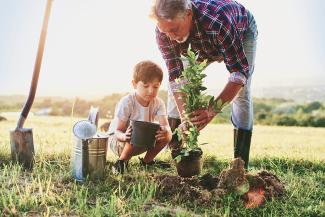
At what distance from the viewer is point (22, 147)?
4438 mm

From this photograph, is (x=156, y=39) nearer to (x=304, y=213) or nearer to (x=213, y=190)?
(x=213, y=190)

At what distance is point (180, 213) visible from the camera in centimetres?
315

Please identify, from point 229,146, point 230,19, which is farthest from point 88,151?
point 229,146

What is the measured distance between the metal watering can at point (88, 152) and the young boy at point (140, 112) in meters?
0.25

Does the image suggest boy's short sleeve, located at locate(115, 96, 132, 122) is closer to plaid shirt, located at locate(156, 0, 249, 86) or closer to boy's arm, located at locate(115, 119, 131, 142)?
boy's arm, located at locate(115, 119, 131, 142)

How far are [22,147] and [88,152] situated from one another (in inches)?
32.4

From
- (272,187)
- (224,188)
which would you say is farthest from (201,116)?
(272,187)

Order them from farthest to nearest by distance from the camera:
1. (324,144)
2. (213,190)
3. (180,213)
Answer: (324,144) < (213,190) < (180,213)

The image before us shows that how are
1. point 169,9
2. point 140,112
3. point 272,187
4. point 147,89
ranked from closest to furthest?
point 169,9 → point 272,187 → point 147,89 → point 140,112

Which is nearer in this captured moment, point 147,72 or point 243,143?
point 147,72

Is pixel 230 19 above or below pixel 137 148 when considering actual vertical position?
above

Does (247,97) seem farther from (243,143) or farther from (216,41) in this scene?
(216,41)

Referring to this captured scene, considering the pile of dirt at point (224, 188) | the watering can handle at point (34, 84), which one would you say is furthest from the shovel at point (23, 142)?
the pile of dirt at point (224, 188)

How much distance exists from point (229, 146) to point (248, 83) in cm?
190
